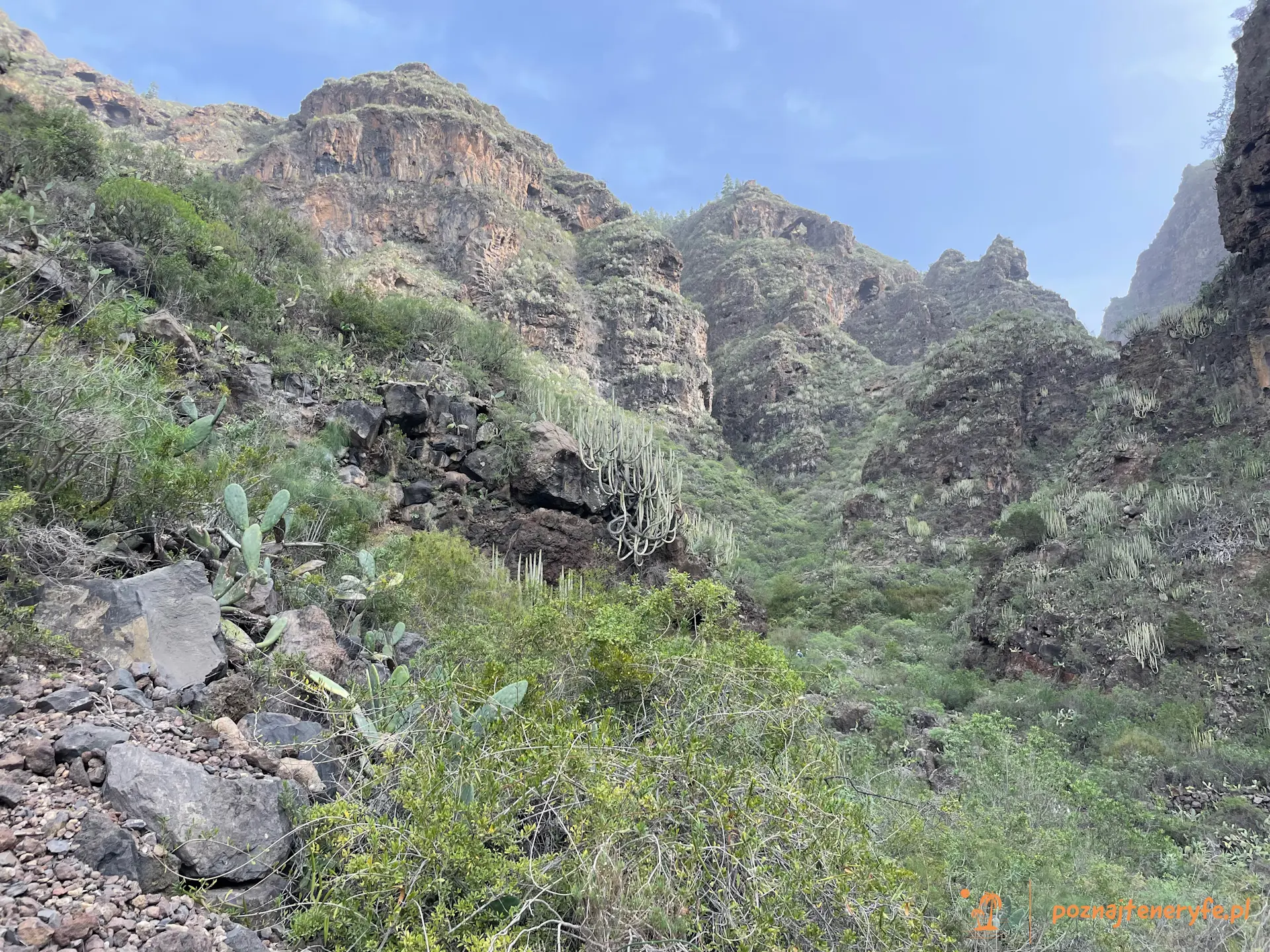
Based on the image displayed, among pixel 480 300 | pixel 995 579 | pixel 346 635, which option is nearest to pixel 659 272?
pixel 480 300

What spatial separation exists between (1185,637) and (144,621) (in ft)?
40.3

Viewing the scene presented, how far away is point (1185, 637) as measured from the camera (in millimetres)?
9391

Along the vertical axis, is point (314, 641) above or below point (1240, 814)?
above

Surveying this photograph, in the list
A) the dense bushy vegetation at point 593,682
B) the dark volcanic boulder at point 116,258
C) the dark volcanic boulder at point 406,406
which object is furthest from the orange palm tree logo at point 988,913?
the dark volcanic boulder at point 116,258

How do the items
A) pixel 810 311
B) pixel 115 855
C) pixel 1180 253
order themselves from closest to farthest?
pixel 115 855 → pixel 810 311 → pixel 1180 253

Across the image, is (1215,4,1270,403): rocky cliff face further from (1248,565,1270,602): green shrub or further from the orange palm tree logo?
the orange palm tree logo

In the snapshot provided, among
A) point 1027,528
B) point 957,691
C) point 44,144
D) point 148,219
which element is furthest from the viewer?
point 1027,528

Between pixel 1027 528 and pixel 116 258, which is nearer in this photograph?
pixel 116 258

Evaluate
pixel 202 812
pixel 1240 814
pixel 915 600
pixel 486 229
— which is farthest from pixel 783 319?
pixel 202 812

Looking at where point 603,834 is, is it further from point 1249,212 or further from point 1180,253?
point 1180,253

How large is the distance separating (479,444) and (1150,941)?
10107 mm

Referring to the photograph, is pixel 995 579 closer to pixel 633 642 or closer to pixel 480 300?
pixel 633 642

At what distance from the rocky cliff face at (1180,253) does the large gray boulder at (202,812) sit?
2627 inches

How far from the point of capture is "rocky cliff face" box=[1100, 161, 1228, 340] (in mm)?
58781
